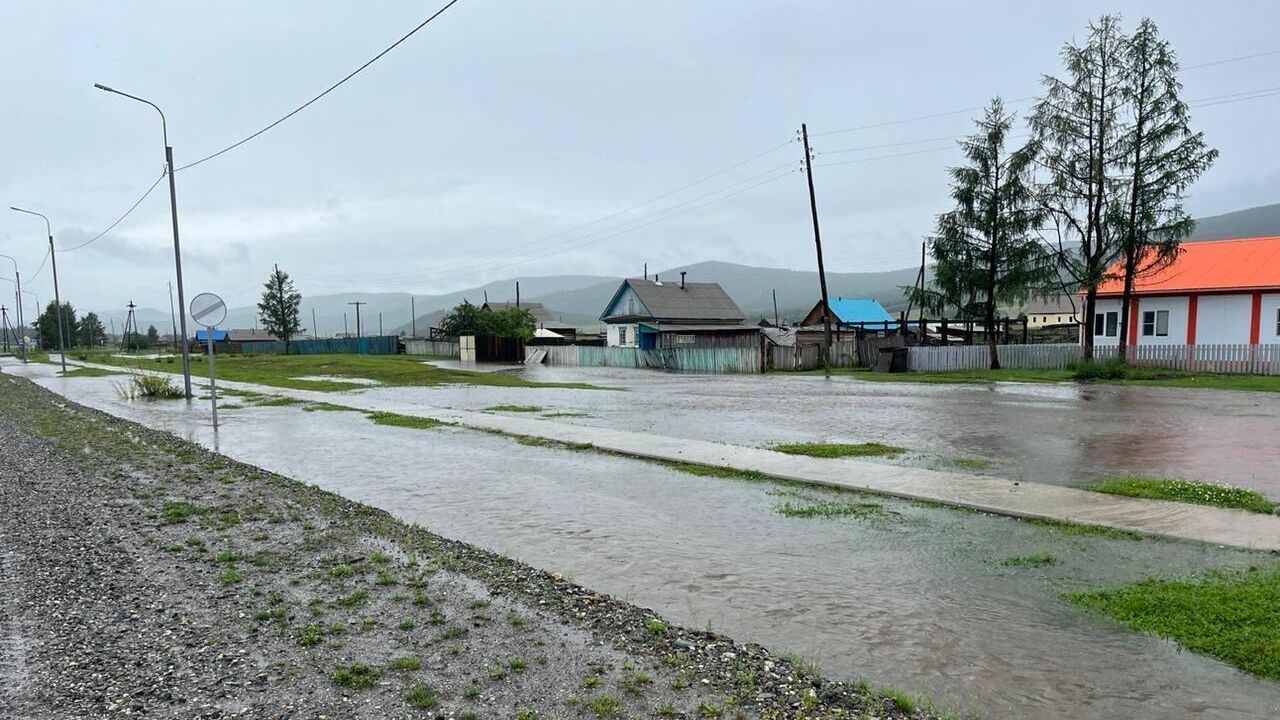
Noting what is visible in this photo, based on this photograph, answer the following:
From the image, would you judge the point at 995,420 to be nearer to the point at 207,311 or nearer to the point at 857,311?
the point at 207,311

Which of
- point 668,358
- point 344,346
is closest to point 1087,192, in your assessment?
point 668,358

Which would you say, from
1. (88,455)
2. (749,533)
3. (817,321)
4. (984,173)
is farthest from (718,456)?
(817,321)

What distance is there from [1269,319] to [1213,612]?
3304 cm

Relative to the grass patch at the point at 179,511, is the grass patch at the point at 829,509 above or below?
below

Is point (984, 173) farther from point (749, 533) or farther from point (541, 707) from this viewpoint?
point (541, 707)

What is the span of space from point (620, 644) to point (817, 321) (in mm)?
71978

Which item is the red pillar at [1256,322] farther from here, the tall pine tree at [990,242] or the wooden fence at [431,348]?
the wooden fence at [431,348]

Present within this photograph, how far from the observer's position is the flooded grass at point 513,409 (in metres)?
19.1

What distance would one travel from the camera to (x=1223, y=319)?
31.6 m

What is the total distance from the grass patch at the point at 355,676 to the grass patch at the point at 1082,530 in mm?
6151

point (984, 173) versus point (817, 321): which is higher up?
point (984, 173)

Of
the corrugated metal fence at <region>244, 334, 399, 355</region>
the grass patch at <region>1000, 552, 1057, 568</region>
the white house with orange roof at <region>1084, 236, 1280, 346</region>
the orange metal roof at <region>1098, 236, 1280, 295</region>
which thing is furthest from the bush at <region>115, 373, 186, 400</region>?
the corrugated metal fence at <region>244, 334, 399, 355</region>

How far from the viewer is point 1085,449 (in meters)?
12.0

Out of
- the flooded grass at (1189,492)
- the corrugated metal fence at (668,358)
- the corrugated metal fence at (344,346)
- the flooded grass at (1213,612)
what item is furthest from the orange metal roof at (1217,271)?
the corrugated metal fence at (344,346)
